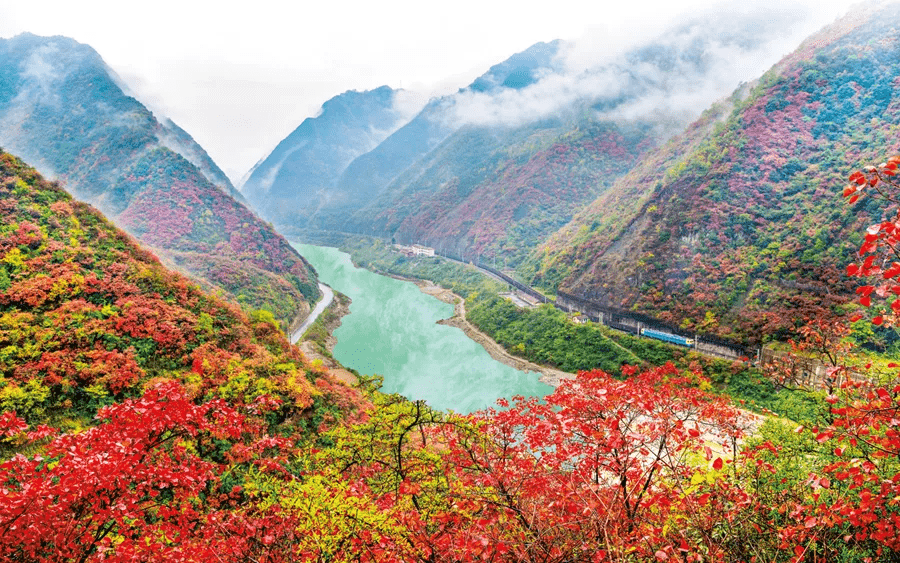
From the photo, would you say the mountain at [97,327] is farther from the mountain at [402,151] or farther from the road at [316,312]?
the mountain at [402,151]

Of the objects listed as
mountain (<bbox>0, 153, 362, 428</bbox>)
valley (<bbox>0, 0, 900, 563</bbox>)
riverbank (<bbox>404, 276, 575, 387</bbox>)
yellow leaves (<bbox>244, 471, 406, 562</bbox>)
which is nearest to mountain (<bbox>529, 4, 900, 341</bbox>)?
valley (<bbox>0, 0, 900, 563</bbox>)

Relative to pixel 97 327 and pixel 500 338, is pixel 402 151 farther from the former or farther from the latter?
pixel 97 327

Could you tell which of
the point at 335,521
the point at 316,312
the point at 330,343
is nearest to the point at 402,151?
the point at 316,312

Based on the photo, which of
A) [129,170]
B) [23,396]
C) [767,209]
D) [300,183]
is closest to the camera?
[23,396]

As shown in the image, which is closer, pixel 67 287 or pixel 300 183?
pixel 67 287

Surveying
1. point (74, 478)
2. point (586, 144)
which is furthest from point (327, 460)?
point (586, 144)

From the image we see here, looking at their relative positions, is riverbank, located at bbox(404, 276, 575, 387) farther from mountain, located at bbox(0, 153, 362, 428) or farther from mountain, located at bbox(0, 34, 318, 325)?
mountain, located at bbox(0, 153, 362, 428)

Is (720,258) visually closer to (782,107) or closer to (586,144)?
(782,107)
